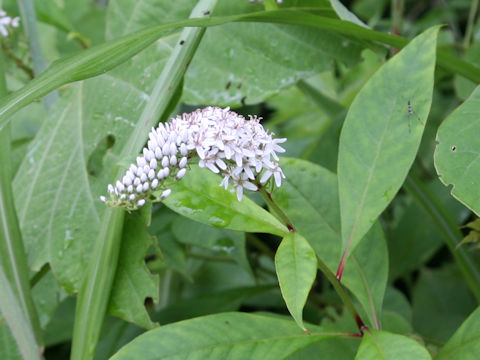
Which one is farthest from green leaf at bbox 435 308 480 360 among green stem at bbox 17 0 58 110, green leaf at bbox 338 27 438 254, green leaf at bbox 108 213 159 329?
green stem at bbox 17 0 58 110

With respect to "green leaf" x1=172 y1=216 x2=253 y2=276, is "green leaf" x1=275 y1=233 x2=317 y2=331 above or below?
above

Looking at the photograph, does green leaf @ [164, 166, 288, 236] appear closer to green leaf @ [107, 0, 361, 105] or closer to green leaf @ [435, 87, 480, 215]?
green leaf @ [435, 87, 480, 215]

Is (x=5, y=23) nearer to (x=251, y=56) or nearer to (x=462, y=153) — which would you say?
(x=251, y=56)

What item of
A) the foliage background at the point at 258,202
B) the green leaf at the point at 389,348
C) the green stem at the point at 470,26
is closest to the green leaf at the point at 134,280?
the foliage background at the point at 258,202

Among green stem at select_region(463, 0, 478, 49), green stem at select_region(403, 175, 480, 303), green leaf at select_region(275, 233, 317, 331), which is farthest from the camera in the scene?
green stem at select_region(463, 0, 478, 49)

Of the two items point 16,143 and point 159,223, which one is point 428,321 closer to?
point 159,223

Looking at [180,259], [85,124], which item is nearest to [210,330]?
[180,259]
